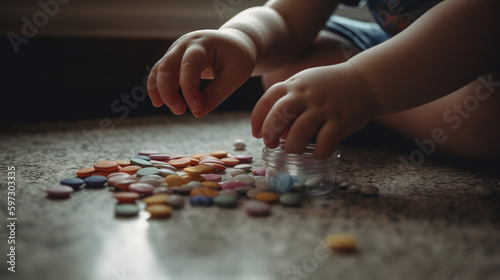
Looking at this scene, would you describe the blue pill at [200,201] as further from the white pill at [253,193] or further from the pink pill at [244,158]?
the pink pill at [244,158]

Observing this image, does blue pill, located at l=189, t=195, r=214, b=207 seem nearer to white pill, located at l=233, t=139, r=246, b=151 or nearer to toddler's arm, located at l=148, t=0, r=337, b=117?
toddler's arm, located at l=148, t=0, r=337, b=117

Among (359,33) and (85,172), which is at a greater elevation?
(359,33)

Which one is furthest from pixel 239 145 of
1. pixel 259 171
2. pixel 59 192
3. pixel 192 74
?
pixel 59 192

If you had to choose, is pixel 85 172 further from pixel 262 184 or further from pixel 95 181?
pixel 262 184

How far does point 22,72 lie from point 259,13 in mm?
713

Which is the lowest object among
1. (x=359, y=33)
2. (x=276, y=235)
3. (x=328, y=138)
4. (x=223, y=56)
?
(x=276, y=235)

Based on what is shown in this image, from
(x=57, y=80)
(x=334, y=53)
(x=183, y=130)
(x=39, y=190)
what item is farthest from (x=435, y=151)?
(x=57, y=80)

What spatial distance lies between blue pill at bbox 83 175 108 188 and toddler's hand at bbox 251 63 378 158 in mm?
269

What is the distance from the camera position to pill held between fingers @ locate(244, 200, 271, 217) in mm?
614

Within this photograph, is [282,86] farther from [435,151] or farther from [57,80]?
[57,80]

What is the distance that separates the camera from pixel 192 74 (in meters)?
0.73

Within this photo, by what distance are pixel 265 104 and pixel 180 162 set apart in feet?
0.72

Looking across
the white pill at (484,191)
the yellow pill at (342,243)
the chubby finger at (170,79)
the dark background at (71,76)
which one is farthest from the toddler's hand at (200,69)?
the dark background at (71,76)

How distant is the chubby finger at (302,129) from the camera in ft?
2.23
